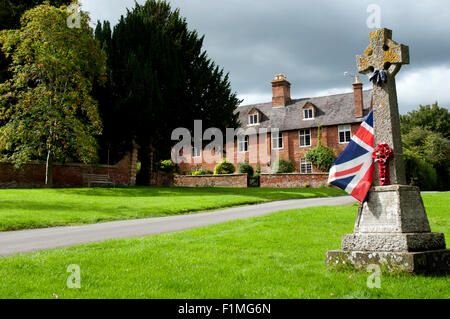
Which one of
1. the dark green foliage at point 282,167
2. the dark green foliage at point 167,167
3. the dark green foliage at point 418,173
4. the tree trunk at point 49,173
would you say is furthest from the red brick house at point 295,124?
the tree trunk at point 49,173

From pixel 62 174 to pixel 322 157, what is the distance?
25252 mm

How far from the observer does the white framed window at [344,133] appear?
41125 mm

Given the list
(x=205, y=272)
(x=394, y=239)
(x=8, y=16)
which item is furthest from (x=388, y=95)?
(x=8, y=16)

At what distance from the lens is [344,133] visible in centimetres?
4150

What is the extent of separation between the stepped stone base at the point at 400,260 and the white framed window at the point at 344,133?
36.8m

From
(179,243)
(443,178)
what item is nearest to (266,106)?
(443,178)

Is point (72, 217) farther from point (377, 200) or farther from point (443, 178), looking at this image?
point (443, 178)

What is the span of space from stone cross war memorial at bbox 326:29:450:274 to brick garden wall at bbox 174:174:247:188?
28147 millimetres

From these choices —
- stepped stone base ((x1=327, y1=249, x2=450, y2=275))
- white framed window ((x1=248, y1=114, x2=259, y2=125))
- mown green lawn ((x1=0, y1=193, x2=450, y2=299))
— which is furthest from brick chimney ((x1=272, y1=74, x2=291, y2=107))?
stepped stone base ((x1=327, y1=249, x2=450, y2=275))

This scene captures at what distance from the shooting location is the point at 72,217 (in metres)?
13.9

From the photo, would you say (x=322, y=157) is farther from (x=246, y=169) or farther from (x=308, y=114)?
(x=246, y=169)

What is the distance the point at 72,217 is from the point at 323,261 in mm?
10210

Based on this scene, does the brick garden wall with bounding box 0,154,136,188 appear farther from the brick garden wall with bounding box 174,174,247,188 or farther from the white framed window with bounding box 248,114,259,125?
the white framed window with bounding box 248,114,259,125
